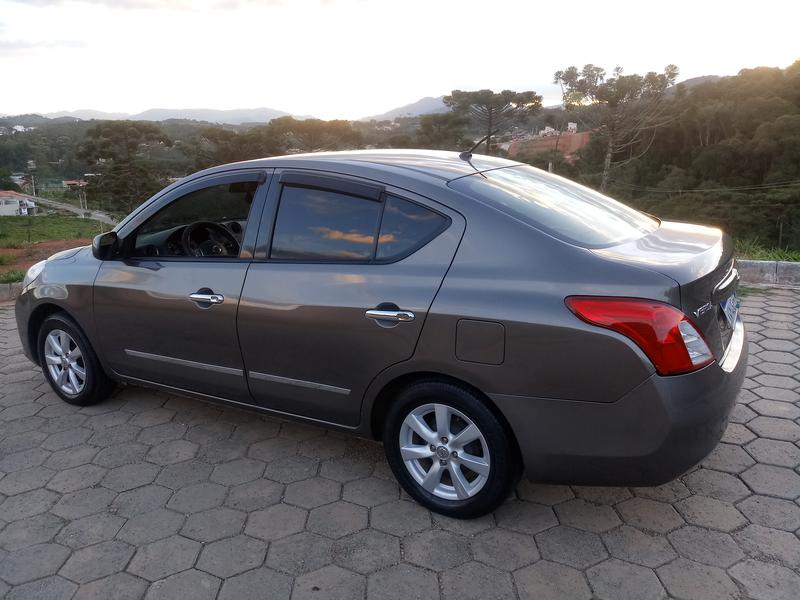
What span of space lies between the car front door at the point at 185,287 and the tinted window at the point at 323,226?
18cm

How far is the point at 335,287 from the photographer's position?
268 cm

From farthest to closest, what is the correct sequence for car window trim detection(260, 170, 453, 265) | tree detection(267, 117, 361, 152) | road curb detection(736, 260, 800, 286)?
tree detection(267, 117, 361, 152)
road curb detection(736, 260, 800, 286)
car window trim detection(260, 170, 453, 265)

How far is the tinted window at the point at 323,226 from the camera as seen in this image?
271 centimetres

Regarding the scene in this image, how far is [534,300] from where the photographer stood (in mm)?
2254

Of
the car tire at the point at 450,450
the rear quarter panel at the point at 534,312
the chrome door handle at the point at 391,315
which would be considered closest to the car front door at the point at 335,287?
the chrome door handle at the point at 391,315

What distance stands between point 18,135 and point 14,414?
46.2 meters

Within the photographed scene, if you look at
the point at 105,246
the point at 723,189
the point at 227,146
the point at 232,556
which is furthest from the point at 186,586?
the point at 723,189

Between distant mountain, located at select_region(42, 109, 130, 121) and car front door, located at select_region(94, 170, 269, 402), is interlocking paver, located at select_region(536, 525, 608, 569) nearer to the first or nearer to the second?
car front door, located at select_region(94, 170, 269, 402)

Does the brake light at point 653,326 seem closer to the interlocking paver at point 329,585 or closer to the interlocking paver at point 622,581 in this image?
the interlocking paver at point 622,581

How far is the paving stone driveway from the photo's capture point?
2285mm

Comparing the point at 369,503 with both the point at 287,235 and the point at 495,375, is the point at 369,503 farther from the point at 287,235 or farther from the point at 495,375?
the point at 287,235

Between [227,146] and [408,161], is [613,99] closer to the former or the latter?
[227,146]

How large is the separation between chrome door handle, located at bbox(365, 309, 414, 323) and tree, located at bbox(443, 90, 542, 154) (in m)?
19.3

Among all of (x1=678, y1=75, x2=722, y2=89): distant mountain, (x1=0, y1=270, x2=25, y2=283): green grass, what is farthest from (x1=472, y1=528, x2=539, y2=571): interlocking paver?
(x1=678, y1=75, x2=722, y2=89): distant mountain
